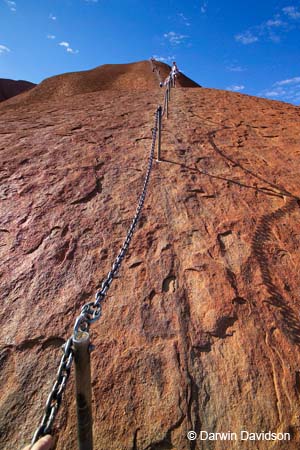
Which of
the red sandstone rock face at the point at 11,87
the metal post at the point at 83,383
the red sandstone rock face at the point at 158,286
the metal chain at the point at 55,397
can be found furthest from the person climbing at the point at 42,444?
the red sandstone rock face at the point at 11,87

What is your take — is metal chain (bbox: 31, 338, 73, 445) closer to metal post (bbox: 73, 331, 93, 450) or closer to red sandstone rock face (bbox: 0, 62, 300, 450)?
metal post (bbox: 73, 331, 93, 450)

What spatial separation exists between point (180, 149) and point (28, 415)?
14.1 feet

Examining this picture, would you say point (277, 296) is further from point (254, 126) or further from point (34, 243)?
point (254, 126)

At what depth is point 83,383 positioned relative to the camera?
1.16 meters

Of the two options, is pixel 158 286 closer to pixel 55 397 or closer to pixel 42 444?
pixel 55 397

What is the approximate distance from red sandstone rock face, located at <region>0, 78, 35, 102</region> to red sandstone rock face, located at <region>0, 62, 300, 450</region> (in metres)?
38.6

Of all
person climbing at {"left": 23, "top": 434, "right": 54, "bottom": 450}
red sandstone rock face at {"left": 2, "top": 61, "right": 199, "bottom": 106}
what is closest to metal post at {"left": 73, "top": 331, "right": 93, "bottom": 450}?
person climbing at {"left": 23, "top": 434, "right": 54, "bottom": 450}

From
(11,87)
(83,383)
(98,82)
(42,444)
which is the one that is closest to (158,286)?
(83,383)

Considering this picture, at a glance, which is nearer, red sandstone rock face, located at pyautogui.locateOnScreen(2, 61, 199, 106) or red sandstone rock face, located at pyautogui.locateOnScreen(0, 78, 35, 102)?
red sandstone rock face, located at pyautogui.locateOnScreen(2, 61, 199, 106)

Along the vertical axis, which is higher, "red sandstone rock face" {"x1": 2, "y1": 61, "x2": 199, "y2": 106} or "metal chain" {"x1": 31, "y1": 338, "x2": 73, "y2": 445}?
"red sandstone rock face" {"x1": 2, "y1": 61, "x2": 199, "y2": 106}

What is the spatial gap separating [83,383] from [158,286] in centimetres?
154

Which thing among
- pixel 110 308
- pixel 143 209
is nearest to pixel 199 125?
pixel 143 209

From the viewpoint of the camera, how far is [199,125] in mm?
5855

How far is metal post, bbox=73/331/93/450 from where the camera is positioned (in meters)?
1.13
